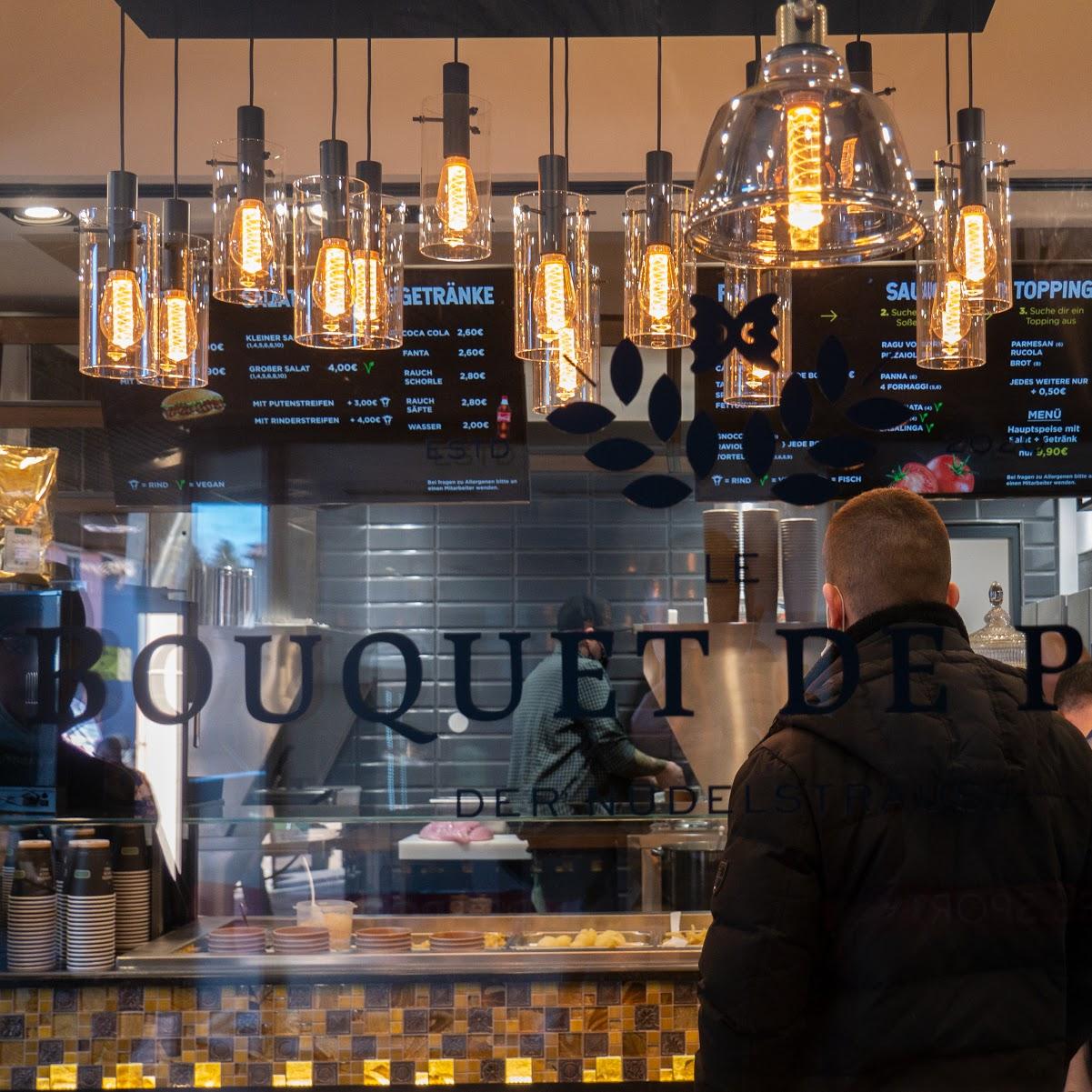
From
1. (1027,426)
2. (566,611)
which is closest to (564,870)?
(566,611)

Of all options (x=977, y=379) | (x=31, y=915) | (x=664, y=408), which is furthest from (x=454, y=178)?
(x=31, y=915)

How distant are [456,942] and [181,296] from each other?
1.57 metres

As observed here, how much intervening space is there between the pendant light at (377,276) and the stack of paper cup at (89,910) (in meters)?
1.37

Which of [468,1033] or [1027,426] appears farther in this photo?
[1027,426]

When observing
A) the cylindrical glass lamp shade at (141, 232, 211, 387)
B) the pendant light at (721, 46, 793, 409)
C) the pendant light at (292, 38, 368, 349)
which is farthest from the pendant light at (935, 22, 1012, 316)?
the cylindrical glass lamp shade at (141, 232, 211, 387)

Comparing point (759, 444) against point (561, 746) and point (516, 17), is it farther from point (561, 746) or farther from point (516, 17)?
point (516, 17)

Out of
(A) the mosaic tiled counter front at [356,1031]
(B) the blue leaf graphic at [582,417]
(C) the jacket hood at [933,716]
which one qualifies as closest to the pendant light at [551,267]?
(B) the blue leaf graphic at [582,417]

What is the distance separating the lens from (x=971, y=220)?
2445 millimetres

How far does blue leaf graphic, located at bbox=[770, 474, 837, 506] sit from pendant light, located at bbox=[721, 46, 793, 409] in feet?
0.78

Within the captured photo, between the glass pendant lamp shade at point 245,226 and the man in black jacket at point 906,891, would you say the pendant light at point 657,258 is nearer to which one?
the glass pendant lamp shade at point 245,226

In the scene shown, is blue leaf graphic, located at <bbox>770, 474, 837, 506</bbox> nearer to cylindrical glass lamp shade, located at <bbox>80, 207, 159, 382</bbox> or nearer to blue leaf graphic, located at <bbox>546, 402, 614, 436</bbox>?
blue leaf graphic, located at <bbox>546, 402, 614, 436</bbox>

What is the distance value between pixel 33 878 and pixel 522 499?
138 centimetres

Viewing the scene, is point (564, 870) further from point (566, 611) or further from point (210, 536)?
point (210, 536)

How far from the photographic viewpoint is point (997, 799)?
1837 millimetres
